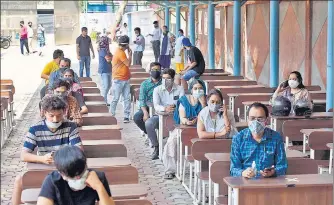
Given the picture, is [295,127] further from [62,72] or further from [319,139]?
[62,72]

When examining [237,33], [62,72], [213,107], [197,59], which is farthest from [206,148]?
[237,33]

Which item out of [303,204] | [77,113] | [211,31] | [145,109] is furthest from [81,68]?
[303,204]

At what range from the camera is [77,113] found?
836 centimetres

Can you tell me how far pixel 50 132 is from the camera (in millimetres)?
6355

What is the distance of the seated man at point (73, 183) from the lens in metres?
4.40

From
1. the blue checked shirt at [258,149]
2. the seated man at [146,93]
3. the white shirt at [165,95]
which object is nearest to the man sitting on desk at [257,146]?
the blue checked shirt at [258,149]

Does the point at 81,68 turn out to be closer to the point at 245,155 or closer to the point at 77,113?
the point at 77,113

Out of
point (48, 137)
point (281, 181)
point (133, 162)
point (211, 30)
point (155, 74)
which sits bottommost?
point (133, 162)

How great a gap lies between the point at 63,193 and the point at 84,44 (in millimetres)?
14608

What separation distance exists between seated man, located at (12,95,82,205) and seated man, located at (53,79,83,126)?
1.78 m

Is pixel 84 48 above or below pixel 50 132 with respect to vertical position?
above

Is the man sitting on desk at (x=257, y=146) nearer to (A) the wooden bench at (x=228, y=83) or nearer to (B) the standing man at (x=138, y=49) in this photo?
(A) the wooden bench at (x=228, y=83)

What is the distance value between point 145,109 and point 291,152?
441cm

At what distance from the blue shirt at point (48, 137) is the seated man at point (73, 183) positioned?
5.70 feet
